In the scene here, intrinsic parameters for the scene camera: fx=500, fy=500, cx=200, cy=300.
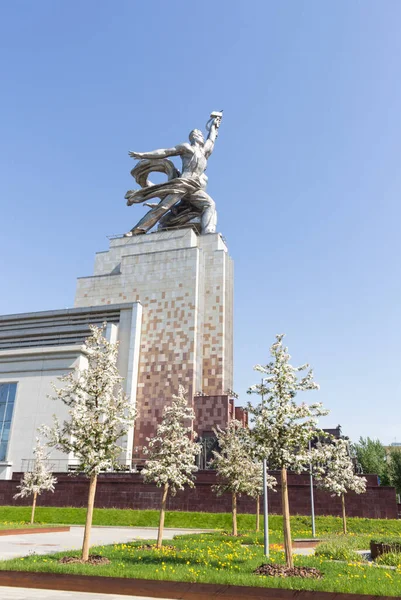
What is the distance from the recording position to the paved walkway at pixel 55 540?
59.8 feet

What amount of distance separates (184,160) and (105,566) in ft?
161

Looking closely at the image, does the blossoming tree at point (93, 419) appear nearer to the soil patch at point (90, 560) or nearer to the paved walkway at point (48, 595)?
the soil patch at point (90, 560)


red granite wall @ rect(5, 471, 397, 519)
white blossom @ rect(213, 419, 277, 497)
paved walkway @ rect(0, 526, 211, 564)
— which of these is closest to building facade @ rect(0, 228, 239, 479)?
red granite wall @ rect(5, 471, 397, 519)

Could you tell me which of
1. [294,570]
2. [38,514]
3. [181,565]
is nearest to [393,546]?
[294,570]

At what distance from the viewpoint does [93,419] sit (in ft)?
53.3

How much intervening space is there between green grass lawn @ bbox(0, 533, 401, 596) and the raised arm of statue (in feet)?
158

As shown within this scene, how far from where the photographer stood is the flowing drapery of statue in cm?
5484

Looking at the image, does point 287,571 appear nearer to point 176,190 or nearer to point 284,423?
point 284,423

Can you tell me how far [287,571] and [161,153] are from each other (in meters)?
49.2

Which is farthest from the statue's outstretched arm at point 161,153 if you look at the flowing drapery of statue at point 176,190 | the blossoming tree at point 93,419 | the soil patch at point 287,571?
the soil patch at point 287,571

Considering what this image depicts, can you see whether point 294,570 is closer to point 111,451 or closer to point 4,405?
point 111,451

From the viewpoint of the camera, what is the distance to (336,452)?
91.5ft

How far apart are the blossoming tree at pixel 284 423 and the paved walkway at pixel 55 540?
8539 mm

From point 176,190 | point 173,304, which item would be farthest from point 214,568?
point 176,190
